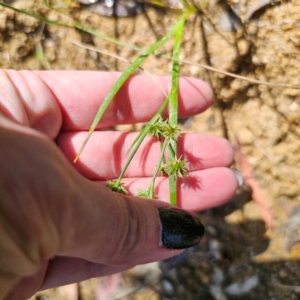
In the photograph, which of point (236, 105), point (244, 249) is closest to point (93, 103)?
point (236, 105)

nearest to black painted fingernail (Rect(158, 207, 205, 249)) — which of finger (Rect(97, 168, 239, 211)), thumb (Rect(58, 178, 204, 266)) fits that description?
thumb (Rect(58, 178, 204, 266))

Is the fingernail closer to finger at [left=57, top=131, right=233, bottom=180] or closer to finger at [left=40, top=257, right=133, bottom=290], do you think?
finger at [left=57, top=131, right=233, bottom=180]

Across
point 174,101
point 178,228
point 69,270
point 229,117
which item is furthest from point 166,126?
point 69,270

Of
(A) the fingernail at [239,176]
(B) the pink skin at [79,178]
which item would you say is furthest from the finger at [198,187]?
(A) the fingernail at [239,176]

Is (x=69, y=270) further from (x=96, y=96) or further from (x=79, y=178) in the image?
A: (x=96, y=96)

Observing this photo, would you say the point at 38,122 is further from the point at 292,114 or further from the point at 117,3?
the point at 292,114
